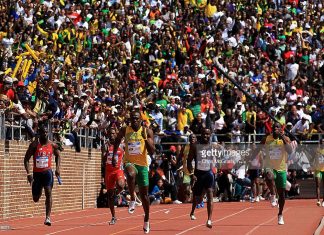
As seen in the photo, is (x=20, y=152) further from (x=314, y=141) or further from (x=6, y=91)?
(x=314, y=141)

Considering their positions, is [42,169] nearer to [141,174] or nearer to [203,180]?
[141,174]

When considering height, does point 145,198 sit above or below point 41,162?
below

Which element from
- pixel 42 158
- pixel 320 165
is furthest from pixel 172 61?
pixel 42 158

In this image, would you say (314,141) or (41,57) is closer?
(41,57)

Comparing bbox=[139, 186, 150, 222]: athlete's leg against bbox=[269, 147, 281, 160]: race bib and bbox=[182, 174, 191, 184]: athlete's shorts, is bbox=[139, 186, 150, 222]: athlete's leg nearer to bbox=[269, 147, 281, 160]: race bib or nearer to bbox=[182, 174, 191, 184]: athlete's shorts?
bbox=[269, 147, 281, 160]: race bib

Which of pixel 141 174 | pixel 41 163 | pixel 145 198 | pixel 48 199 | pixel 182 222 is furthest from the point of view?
pixel 182 222

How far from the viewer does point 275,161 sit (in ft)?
89.3

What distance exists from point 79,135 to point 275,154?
31.0 feet

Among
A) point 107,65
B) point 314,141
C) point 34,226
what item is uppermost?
point 107,65

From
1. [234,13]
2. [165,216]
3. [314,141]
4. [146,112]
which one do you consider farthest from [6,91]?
[234,13]

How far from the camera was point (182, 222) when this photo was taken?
2841cm

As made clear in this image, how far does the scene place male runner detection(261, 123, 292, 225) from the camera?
87.2 feet

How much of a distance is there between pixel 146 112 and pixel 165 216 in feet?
25.9

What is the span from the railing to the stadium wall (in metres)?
0.21
